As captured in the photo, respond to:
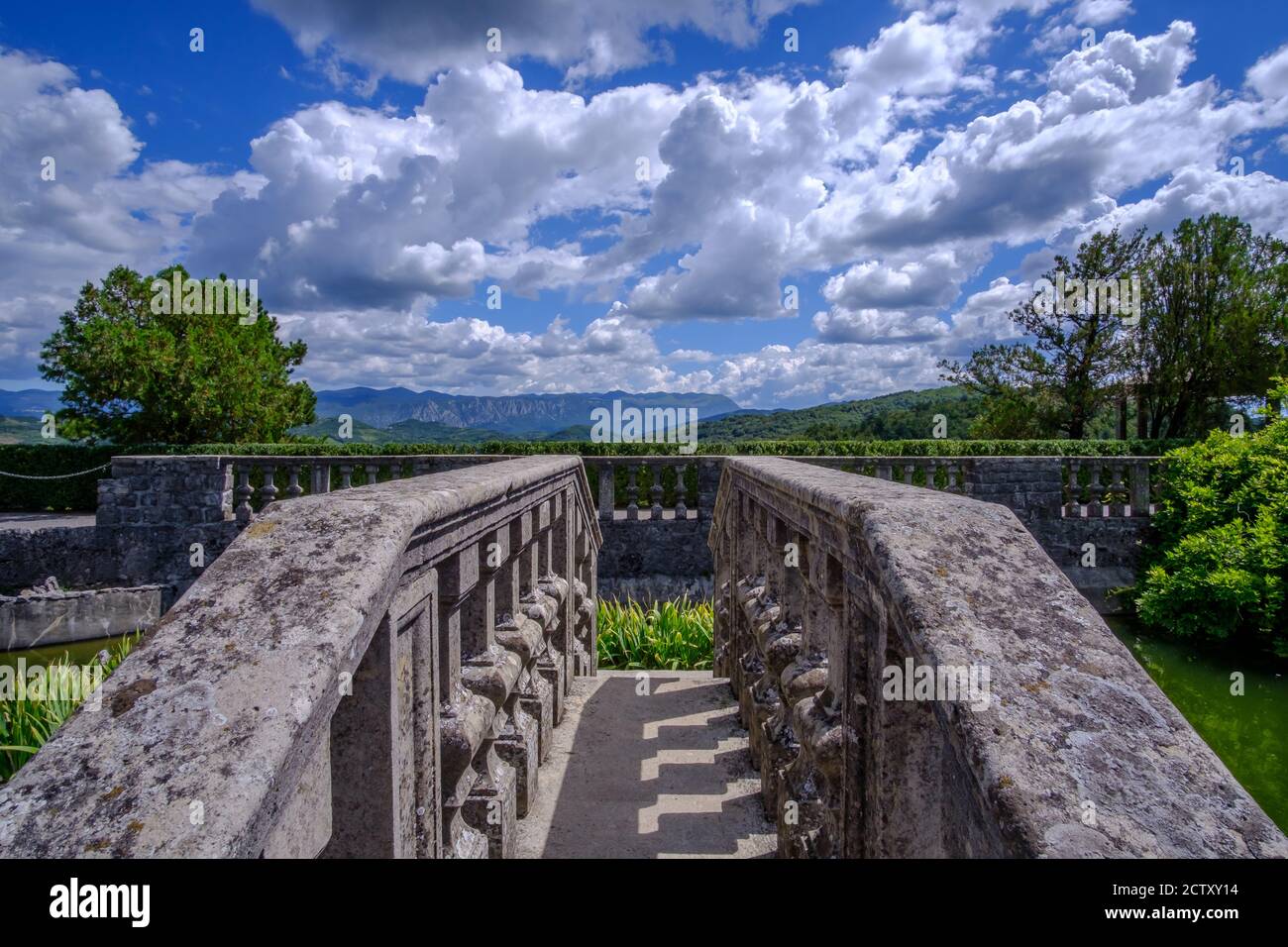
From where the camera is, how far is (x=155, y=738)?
1.20 m

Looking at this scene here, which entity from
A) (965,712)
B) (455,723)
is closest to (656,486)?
(455,723)

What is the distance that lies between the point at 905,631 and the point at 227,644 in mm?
1336

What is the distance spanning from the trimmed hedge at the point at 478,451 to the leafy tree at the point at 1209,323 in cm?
839

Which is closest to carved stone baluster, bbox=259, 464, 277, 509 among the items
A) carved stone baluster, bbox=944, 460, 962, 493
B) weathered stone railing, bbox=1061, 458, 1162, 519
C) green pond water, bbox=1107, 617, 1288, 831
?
carved stone baluster, bbox=944, 460, 962, 493

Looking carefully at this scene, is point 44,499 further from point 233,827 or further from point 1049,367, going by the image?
point 1049,367

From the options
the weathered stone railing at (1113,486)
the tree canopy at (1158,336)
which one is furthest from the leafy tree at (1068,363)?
the weathered stone railing at (1113,486)

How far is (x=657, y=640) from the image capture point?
8469mm

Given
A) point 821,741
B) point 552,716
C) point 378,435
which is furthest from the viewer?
point 378,435

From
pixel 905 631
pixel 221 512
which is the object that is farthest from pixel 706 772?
pixel 221 512

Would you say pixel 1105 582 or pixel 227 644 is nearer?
pixel 227 644

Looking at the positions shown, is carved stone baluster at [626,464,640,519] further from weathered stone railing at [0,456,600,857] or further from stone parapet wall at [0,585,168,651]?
weathered stone railing at [0,456,600,857]

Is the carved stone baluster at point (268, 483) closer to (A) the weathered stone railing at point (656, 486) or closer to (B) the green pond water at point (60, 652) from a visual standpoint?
(B) the green pond water at point (60, 652)

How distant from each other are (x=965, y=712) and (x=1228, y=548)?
9.28 metres

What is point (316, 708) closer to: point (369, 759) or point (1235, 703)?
point (369, 759)
